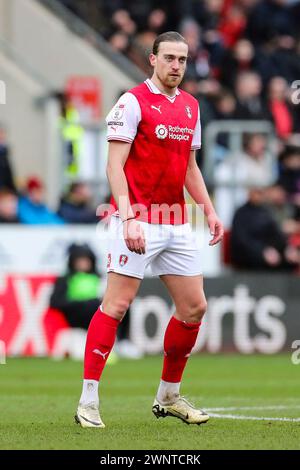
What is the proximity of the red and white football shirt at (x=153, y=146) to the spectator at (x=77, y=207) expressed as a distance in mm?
8707

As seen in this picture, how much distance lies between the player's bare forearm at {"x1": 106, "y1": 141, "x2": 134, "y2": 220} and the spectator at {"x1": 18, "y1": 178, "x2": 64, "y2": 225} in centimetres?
913

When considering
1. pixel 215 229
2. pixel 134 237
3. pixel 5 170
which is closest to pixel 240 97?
pixel 5 170

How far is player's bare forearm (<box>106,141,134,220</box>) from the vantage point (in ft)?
26.1

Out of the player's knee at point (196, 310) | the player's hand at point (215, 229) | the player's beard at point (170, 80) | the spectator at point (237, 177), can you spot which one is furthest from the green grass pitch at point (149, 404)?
the spectator at point (237, 177)

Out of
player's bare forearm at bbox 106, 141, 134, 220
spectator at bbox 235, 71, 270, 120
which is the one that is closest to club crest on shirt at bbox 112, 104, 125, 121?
player's bare forearm at bbox 106, 141, 134, 220

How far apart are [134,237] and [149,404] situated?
2567 mm

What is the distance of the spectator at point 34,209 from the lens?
17188 mm

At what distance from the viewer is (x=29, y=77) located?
19.5 m

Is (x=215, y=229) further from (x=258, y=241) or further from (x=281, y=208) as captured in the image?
(x=281, y=208)

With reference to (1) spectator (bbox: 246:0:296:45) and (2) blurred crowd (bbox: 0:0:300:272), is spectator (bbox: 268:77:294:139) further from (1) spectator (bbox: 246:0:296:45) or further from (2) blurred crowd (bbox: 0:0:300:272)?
(1) spectator (bbox: 246:0:296:45)

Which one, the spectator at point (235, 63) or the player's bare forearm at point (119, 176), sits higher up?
the spectator at point (235, 63)

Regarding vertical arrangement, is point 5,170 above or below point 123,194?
above

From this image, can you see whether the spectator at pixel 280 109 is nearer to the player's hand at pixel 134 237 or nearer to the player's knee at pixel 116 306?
the player's knee at pixel 116 306

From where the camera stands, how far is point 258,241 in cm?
1719
